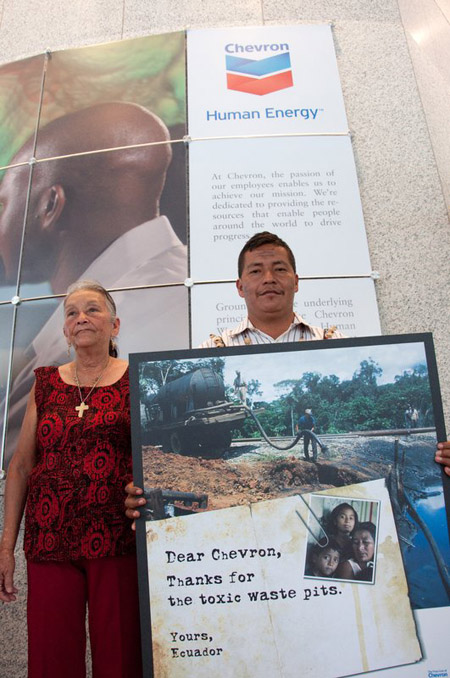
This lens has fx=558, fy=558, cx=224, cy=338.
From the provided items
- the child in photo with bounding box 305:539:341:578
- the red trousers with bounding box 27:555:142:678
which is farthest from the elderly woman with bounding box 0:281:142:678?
the child in photo with bounding box 305:539:341:578

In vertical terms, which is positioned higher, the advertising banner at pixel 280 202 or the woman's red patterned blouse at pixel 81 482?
the advertising banner at pixel 280 202

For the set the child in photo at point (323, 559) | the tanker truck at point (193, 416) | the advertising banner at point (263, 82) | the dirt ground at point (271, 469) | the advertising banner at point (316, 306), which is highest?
the advertising banner at point (263, 82)

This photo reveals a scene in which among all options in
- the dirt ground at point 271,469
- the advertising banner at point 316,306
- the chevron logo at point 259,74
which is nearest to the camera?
the dirt ground at point 271,469

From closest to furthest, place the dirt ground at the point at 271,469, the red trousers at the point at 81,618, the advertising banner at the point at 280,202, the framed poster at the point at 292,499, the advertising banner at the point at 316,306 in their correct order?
the framed poster at the point at 292,499, the dirt ground at the point at 271,469, the red trousers at the point at 81,618, the advertising banner at the point at 316,306, the advertising banner at the point at 280,202

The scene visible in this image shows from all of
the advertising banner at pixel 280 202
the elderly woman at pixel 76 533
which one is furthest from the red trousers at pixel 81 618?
the advertising banner at pixel 280 202

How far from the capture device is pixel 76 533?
1569mm

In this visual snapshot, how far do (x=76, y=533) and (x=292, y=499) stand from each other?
2.12ft

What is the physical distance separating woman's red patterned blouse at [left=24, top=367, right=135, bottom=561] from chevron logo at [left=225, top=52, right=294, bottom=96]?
8.08 feet

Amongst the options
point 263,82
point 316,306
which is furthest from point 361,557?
point 263,82

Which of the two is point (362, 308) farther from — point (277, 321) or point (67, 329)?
point (67, 329)

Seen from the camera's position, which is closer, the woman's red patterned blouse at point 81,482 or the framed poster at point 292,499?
the framed poster at point 292,499

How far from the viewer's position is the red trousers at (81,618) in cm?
152

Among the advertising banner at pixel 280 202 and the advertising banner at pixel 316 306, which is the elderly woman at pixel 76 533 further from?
the advertising banner at pixel 280 202

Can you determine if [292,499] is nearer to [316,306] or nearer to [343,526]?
[343,526]
